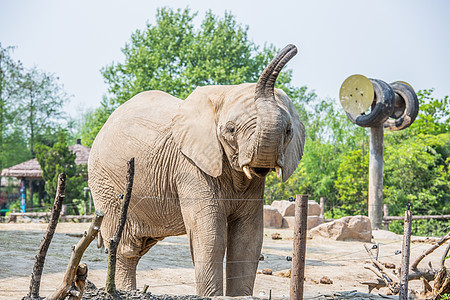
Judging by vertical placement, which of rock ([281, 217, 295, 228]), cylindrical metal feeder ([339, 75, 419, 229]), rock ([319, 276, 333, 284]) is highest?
cylindrical metal feeder ([339, 75, 419, 229])

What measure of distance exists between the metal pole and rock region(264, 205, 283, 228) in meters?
2.80

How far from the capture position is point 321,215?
18.8 meters

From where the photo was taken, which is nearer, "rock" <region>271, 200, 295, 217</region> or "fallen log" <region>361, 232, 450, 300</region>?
"fallen log" <region>361, 232, 450, 300</region>

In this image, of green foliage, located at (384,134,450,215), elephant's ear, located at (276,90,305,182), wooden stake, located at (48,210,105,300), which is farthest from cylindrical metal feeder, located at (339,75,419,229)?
wooden stake, located at (48,210,105,300)

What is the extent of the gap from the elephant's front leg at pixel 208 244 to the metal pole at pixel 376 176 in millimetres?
12188

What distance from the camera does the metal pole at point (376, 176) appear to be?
653 inches

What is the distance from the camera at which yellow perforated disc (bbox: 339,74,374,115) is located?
1605 cm

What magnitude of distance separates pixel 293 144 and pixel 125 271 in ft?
8.32

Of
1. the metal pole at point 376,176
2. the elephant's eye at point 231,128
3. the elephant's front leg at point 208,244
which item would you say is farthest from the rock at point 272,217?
the elephant's eye at point 231,128

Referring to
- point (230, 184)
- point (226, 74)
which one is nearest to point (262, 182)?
point (230, 184)

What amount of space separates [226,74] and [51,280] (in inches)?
838

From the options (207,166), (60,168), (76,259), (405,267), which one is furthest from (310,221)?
(76,259)

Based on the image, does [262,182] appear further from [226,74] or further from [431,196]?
[226,74]

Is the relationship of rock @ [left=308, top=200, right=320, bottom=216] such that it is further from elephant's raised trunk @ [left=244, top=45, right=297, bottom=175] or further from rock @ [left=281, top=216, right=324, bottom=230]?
elephant's raised trunk @ [left=244, top=45, right=297, bottom=175]
